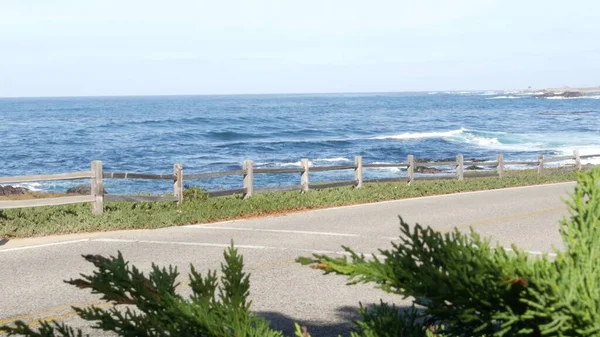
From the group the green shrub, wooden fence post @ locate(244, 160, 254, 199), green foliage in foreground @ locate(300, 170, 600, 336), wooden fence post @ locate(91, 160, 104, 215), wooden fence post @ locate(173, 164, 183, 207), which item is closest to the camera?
green foliage in foreground @ locate(300, 170, 600, 336)

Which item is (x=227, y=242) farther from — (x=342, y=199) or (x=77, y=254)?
(x=342, y=199)

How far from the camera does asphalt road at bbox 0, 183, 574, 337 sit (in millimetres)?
8797

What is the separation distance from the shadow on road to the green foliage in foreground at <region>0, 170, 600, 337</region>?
215 inches

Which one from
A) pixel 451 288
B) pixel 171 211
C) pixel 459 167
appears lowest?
pixel 459 167

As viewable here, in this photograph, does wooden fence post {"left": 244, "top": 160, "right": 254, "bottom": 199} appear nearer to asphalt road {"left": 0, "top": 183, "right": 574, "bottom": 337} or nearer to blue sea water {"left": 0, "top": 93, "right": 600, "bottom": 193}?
asphalt road {"left": 0, "top": 183, "right": 574, "bottom": 337}

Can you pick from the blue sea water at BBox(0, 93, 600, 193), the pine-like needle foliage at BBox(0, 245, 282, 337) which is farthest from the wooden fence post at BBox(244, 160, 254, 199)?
the blue sea water at BBox(0, 93, 600, 193)

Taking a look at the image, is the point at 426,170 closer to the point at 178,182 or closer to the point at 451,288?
the point at 178,182

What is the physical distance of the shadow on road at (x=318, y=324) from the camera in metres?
7.57

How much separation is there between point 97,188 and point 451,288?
15665 mm

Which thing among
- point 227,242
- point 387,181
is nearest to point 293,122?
point 387,181

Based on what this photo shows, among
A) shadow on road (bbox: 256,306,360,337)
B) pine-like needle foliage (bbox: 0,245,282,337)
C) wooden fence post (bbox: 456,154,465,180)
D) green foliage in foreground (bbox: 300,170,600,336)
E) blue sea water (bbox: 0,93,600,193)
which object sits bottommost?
blue sea water (bbox: 0,93,600,193)

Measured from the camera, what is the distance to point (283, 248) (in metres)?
12.9

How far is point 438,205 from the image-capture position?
20.2 meters

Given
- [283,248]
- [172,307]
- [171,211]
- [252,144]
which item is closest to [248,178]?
[171,211]
